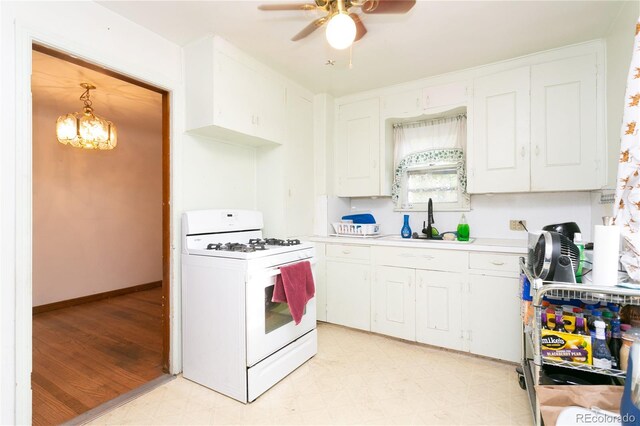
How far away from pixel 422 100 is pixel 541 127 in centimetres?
100

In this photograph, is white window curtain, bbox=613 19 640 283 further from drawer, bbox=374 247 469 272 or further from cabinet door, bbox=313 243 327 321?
cabinet door, bbox=313 243 327 321

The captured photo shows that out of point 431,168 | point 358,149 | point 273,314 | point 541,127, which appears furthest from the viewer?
point 358,149

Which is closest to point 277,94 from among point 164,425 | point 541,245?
point 541,245

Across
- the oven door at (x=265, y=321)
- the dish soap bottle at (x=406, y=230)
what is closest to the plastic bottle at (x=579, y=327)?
the oven door at (x=265, y=321)

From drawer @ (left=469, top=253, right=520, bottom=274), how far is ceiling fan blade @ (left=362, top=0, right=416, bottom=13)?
1771 mm

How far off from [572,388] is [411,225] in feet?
6.70

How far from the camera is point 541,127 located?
2.43 metres

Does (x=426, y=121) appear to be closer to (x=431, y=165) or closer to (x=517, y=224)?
(x=431, y=165)

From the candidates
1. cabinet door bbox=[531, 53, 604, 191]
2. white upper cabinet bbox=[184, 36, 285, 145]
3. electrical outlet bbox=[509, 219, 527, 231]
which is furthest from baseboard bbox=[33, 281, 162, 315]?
cabinet door bbox=[531, 53, 604, 191]

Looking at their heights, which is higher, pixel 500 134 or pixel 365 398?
pixel 500 134

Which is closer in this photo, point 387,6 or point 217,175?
point 387,6

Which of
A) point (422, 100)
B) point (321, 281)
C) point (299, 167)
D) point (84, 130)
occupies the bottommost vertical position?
point (321, 281)

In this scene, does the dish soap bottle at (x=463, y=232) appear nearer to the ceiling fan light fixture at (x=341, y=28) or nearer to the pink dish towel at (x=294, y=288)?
the pink dish towel at (x=294, y=288)

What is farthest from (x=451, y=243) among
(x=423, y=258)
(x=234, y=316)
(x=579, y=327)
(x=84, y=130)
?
(x=84, y=130)
